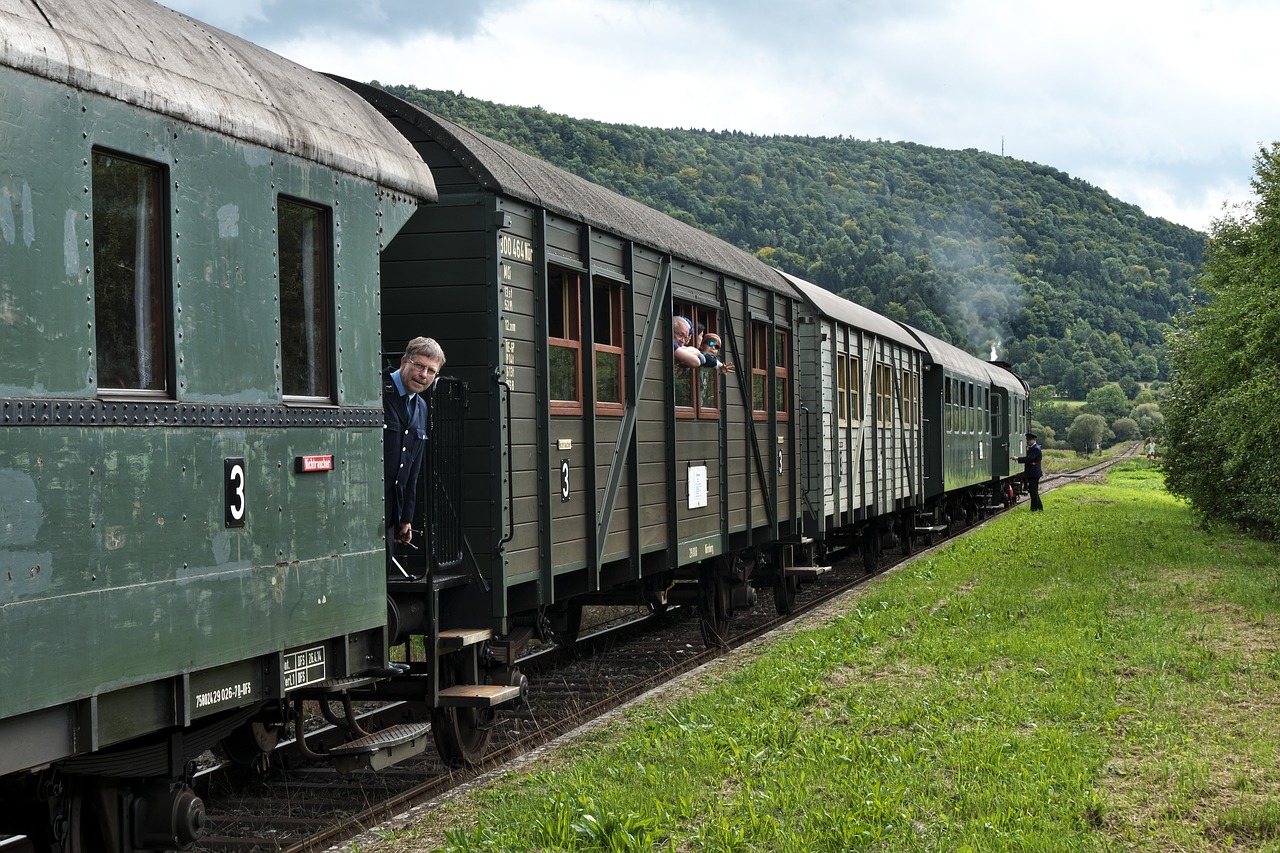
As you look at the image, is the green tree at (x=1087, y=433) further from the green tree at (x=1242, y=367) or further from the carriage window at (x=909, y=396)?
the carriage window at (x=909, y=396)

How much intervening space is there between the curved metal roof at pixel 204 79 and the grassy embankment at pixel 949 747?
323 centimetres

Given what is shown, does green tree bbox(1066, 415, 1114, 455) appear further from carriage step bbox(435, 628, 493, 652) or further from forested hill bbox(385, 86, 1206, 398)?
carriage step bbox(435, 628, 493, 652)

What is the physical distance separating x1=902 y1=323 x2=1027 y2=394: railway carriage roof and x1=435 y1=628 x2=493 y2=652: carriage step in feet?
58.6

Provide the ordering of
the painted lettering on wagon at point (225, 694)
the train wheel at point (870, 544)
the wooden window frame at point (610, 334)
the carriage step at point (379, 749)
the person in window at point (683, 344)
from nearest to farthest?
the painted lettering on wagon at point (225, 694) < the carriage step at point (379, 749) < the wooden window frame at point (610, 334) < the person in window at point (683, 344) < the train wheel at point (870, 544)

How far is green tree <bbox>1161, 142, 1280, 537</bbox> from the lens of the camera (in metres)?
15.9

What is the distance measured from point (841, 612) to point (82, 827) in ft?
33.3

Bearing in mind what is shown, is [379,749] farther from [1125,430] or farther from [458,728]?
[1125,430]

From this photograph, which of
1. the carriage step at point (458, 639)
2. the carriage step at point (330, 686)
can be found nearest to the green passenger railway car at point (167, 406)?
the carriage step at point (330, 686)

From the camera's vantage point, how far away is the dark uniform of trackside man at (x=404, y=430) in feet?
21.9

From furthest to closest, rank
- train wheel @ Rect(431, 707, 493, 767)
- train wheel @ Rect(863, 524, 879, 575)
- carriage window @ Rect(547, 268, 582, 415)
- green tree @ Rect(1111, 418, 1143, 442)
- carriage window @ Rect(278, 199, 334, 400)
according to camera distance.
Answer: green tree @ Rect(1111, 418, 1143, 442)
train wheel @ Rect(863, 524, 879, 575)
carriage window @ Rect(547, 268, 582, 415)
train wheel @ Rect(431, 707, 493, 767)
carriage window @ Rect(278, 199, 334, 400)

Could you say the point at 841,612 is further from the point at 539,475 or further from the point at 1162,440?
the point at 1162,440

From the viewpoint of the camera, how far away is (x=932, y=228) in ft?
397

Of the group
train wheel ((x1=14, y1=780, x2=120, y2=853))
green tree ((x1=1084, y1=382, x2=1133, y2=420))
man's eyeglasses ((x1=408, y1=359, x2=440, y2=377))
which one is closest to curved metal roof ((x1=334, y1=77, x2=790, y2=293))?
man's eyeglasses ((x1=408, y1=359, x2=440, y2=377))

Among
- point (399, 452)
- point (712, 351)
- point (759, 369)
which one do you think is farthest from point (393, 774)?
point (759, 369)
